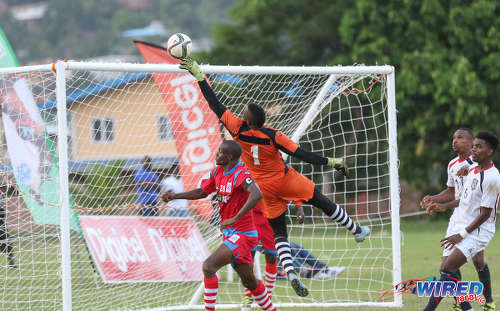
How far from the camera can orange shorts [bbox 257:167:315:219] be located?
25.8 ft

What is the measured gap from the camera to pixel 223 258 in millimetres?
6551

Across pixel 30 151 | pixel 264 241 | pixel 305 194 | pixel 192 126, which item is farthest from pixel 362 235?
pixel 30 151

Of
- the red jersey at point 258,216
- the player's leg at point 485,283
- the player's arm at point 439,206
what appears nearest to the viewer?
the player's arm at point 439,206

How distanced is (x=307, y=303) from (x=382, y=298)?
0.87 meters

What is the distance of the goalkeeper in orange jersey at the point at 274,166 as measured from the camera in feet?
24.4

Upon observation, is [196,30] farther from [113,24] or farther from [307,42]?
[307,42]

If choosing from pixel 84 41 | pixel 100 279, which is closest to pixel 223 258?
pixel 100 279

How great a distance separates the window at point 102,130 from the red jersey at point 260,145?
2.07m

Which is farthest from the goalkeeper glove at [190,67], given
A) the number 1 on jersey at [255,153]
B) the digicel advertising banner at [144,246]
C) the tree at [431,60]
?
the tree at [431,60]

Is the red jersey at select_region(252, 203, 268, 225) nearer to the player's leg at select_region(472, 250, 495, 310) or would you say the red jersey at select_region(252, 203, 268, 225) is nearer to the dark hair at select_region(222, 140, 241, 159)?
the dark hair at select_region(222, 140, 241, 159)

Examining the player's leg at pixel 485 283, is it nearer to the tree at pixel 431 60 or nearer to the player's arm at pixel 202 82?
the player's arm at pixel 202 82

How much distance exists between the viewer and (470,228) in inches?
268

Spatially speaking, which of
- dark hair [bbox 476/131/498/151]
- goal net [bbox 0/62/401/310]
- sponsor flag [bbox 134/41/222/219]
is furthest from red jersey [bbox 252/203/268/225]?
dark hair [bbox 476/131/498/151]

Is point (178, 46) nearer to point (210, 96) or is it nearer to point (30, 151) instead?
point (210, 96)
